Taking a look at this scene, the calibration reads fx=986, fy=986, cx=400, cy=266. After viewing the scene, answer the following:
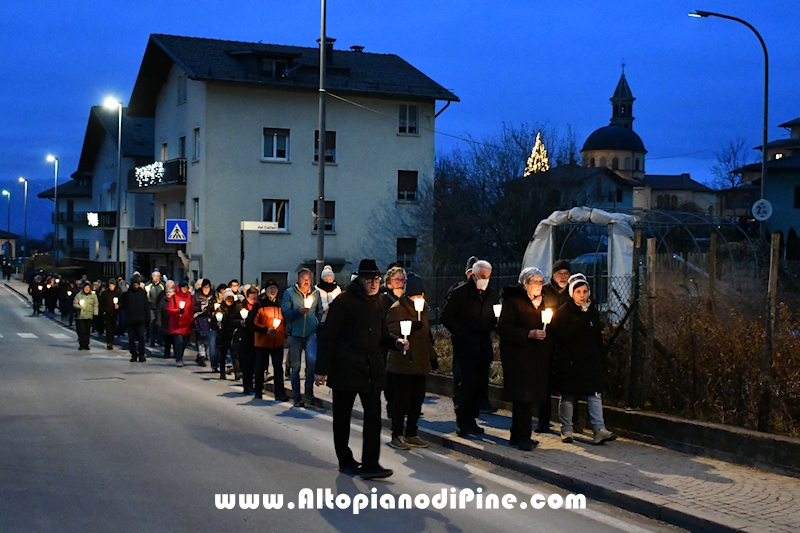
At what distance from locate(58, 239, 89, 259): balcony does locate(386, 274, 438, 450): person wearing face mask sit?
83.7 meters

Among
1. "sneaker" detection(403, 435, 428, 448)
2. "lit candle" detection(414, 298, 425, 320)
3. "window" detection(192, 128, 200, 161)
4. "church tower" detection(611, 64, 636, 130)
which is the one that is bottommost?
"sneaker" detection(403, 435, 428, 448)

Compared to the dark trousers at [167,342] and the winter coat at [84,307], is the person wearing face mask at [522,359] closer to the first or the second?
the dark trousers at [167,342]

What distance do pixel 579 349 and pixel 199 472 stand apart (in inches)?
155

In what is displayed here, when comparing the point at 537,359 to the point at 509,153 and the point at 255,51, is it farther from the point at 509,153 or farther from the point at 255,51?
the point at 255,51

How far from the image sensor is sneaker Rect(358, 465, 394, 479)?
8.57 meters

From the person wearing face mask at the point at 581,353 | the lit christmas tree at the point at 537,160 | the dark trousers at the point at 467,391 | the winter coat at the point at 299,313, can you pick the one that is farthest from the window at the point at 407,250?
the person wearing face mask at the point at 581,353

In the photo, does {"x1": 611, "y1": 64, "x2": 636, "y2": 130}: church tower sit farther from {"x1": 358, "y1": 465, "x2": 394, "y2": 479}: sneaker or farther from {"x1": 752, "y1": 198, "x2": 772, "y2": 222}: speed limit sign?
{"x1": 358, "y1": 465, "x2": 394, "y2": 479}: sneaker

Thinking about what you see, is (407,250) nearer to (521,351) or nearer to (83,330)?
(83,330)

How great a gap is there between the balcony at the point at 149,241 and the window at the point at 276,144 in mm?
6617

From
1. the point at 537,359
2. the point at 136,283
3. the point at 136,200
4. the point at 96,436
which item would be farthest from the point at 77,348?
the point at 136,200

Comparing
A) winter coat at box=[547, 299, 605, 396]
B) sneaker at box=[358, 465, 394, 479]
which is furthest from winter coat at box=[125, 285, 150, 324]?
sneaker at box=[358, 465, 394, 479]

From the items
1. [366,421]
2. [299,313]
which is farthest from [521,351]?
[299,313]

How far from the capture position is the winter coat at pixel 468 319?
34.7 feet

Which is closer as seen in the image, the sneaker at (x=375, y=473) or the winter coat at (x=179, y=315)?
the sneaker at (x=375, y=473)
